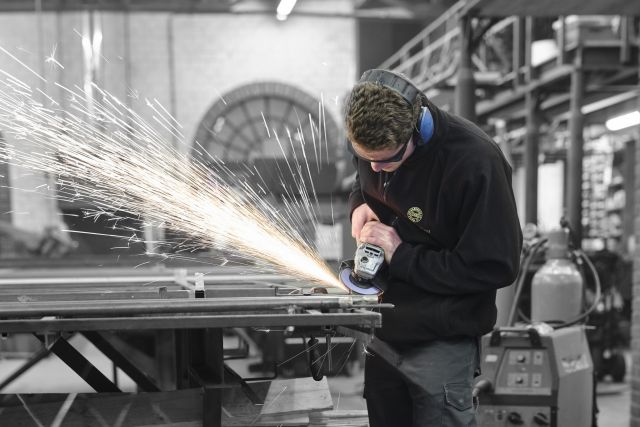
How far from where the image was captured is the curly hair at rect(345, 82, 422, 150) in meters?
1.82

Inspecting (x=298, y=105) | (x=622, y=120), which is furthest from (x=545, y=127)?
(x=298, y=105)

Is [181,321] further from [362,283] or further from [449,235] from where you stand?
[449,235]

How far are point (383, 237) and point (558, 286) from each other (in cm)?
266

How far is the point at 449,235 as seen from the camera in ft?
6.77

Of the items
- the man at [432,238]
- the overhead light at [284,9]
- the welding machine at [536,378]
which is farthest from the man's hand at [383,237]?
the overhead light at [284,9]

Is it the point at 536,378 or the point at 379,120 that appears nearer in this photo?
the point at 379,120

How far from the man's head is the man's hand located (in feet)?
0.99

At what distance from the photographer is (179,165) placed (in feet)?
10.3

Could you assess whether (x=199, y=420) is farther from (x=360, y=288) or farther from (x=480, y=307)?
(x=480, y=307)

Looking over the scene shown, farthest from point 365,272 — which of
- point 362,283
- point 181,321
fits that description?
point 181,321

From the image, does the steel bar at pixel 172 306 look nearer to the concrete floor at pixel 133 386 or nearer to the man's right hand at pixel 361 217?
the man's right hand at pixel 361 217

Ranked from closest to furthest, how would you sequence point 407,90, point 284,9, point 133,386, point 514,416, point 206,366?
point 407,90
point 206,366
point 514,416
point 133,386
point 284,9

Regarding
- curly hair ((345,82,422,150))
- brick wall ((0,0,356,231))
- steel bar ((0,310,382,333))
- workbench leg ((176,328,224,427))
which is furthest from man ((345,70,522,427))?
brick wall ((0,0,356,231))

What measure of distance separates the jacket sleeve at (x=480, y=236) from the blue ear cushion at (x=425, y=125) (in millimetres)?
128
